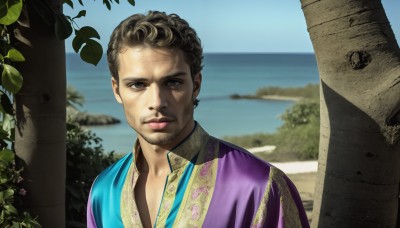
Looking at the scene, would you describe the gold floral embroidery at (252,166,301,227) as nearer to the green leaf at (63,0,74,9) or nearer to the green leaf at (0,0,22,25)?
the green leaf at (0,0,22,25)

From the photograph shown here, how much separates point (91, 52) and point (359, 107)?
1.36m

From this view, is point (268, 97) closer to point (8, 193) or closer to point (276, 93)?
point (276, 93)

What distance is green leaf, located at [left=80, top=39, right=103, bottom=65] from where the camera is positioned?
2.88 meters

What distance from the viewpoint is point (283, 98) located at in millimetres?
51250

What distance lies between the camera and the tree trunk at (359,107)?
2.41 meters

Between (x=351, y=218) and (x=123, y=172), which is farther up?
(x=123, y=172)

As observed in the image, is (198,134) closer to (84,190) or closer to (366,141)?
(366,141)

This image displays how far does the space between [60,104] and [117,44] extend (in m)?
1.32

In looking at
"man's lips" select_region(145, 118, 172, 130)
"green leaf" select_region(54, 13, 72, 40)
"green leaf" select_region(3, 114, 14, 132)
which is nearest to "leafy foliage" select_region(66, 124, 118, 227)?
"green leaf" select_region(3, 114, 14, 132)

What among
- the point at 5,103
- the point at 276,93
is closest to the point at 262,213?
the point at 5,103

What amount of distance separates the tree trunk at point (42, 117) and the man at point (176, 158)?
1.18m

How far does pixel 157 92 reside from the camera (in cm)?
176

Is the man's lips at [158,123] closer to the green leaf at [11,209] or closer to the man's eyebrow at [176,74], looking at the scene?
the man's eyebrow at [176,74]

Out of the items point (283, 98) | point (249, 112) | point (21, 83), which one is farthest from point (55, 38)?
point (283, 98)
